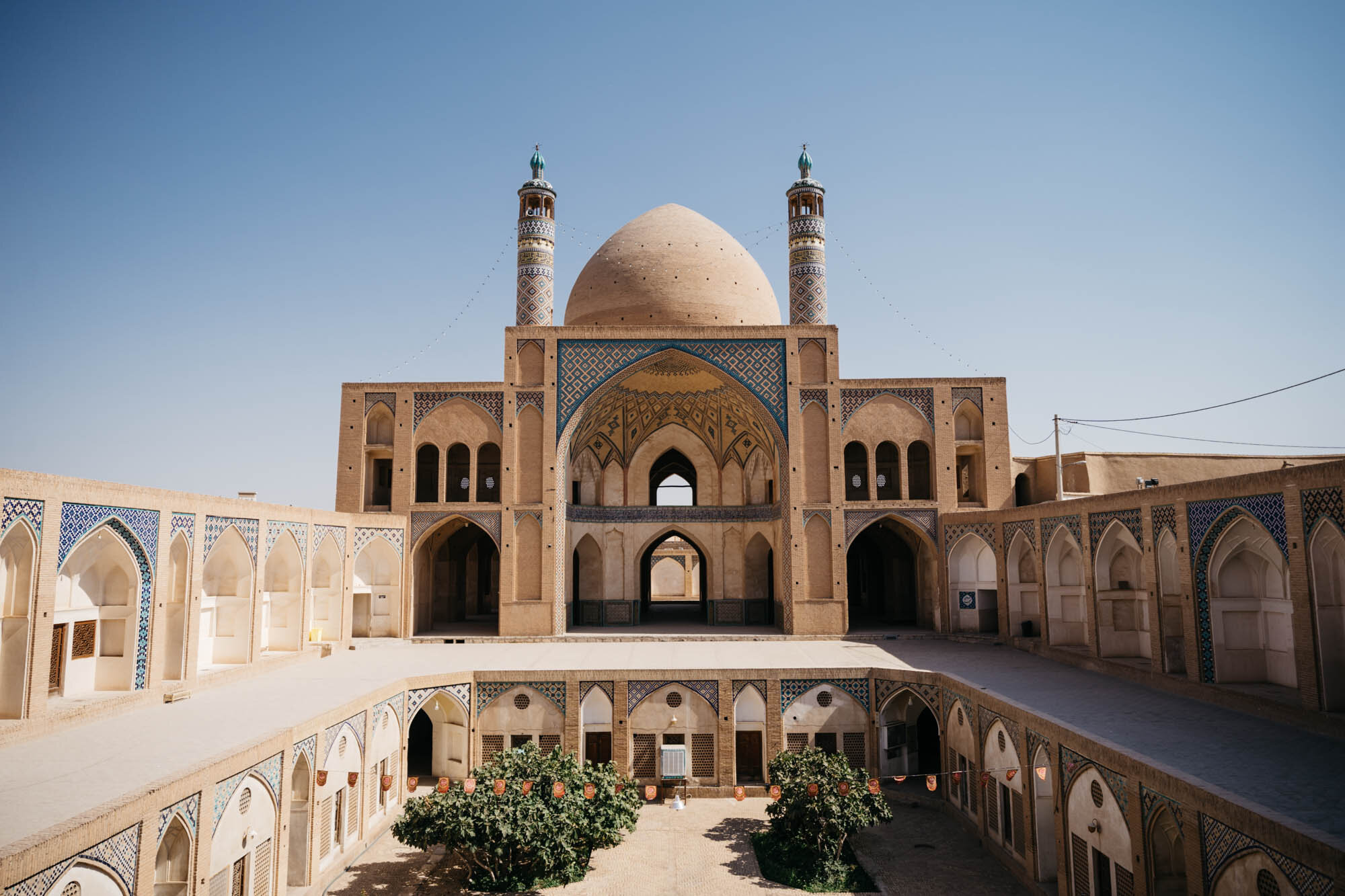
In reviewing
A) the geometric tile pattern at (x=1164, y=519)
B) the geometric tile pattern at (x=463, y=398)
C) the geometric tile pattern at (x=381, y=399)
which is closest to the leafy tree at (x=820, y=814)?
the geometric tile pattern at (x=1164, y=519)

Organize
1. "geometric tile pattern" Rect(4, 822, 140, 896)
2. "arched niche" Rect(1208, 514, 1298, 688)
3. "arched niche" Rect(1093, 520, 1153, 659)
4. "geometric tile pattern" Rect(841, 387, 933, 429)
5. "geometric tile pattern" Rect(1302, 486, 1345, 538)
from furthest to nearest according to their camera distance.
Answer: "geometric tile pattern" Rect(841, 387, 933, 429)
"arched niche" Rect(1093, 520, 1153, 659)
"arched niche" Rect(1208, 514, 1298, 688)
"geometric tile pattern" Rect(1302, 486, 1345, 538)
"geometric tile pattern" Rect(4, 822, 140, 896)

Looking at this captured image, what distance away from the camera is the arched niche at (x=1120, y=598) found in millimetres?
11180

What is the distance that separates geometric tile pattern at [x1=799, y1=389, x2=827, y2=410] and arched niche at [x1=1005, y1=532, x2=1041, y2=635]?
408 cm

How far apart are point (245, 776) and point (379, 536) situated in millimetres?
8341

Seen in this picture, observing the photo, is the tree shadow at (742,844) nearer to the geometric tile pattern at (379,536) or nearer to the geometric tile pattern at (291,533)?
the geometric tile pattern at (291,533)

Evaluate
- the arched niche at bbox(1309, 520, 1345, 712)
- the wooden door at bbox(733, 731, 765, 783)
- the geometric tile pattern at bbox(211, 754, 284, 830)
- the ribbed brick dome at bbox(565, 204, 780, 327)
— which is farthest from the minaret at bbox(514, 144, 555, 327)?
the arched niche at bbox(1309, 520, 1345, 712)

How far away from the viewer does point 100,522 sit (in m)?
8.53

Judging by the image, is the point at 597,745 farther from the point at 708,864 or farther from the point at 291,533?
the point at 291,533

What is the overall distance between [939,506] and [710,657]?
218 inches

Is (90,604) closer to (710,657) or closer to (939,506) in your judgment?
(710,657)

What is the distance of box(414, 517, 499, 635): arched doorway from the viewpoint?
16422 mm

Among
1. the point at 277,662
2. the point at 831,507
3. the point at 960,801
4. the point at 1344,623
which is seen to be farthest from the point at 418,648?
the point at 1344,623

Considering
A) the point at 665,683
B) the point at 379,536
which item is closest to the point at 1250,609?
the point at 665,683

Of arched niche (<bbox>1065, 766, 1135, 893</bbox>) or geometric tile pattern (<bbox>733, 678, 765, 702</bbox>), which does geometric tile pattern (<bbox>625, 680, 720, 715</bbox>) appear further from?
arched niche (<bbox>1065, 766, 1135, 893</bbox>)
